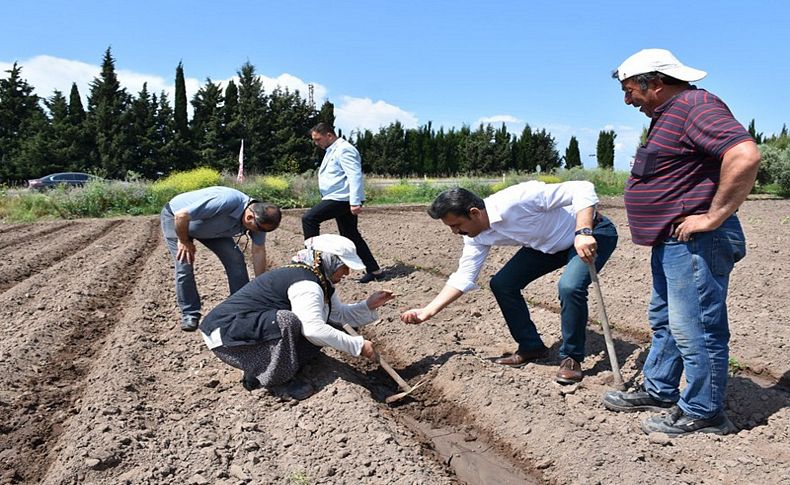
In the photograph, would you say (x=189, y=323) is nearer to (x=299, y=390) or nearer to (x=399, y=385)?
(x=299, y=390)

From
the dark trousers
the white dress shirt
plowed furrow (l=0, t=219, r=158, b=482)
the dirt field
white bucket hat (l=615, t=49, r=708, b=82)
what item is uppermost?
white bucket hat (l=615, t=49, r=708, b=82)

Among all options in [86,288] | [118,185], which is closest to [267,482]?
[86,288]

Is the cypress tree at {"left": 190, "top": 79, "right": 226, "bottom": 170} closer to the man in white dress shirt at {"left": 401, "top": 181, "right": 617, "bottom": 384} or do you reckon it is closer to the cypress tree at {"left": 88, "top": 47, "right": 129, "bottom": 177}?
the cypress tree at {"left": 88, "top": 47, "right": 129, "bottom": 177}

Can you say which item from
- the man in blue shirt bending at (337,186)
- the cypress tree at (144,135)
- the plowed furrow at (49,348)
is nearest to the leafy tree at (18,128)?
the cypress tree at (144,135)

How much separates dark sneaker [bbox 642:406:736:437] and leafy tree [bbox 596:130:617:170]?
3472 centimetres

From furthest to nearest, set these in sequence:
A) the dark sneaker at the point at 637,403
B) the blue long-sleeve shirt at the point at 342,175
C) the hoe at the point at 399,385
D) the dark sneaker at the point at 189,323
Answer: the blue long-sleeve shirt at the point at 342,175 < the dark sneaker at the point at 189,323 < the hoe at the point at 399,385 < the dark sneaker at the point at 637,403

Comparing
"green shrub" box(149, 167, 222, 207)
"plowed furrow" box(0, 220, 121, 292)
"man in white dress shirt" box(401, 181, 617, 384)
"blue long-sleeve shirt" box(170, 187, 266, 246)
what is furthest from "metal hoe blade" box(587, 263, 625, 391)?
"green shrub" box(149, 167, 222, 207)

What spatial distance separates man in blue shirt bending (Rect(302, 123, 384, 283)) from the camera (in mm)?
6289

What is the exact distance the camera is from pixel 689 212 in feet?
9.14

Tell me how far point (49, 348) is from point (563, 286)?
12.6ft

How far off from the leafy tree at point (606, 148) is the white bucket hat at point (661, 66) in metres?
34.8

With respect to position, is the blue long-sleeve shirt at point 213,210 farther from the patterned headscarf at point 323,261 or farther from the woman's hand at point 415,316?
the woman's hand at point 415,316

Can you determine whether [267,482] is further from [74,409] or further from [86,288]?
[86,288]

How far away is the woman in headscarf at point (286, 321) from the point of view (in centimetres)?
348
